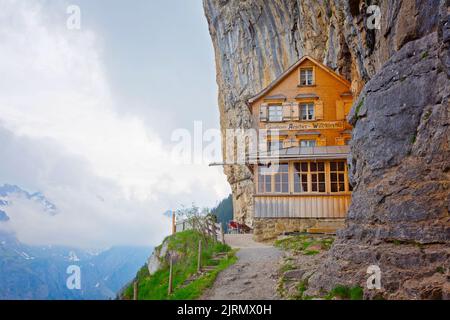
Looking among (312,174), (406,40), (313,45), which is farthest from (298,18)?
(406,40)

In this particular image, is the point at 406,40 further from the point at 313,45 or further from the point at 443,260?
the point at 313,45

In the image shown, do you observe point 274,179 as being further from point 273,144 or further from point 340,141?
point 340,141

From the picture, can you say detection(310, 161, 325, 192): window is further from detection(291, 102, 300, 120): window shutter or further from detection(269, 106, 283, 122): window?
detection(269, 106, 283, 122): window

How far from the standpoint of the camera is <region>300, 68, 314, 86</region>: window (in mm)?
26802

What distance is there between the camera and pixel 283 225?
19.8 m

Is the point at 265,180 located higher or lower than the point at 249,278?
higher

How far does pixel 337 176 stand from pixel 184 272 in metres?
9.72

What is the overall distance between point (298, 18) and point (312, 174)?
19.8 m

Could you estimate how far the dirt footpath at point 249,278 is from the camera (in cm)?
1083

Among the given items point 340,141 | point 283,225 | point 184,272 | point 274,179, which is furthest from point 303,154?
point 184,272

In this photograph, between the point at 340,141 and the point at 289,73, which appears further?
the point at 289,73

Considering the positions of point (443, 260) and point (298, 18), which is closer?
point (443, 260)

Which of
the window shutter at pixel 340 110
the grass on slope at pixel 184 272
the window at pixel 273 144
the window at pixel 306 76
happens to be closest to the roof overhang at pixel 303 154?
the grass on slope at pixel 184 272

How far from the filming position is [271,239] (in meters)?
19.9
